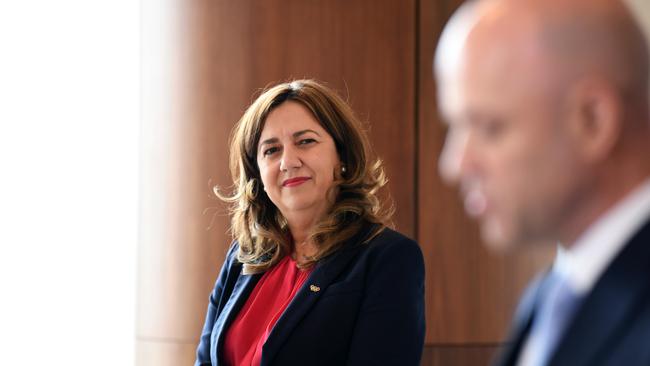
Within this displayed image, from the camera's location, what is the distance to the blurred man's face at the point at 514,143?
3.26 feet

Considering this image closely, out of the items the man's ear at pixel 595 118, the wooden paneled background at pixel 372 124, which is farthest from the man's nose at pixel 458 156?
the wooden paneled background at pixel 372 124

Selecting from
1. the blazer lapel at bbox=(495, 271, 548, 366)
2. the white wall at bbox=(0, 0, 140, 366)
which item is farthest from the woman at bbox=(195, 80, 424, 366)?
the white wall at bbox=(0, 0, 140, 366)

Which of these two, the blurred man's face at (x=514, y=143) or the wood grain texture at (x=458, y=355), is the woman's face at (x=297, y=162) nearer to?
the blurred man's face at (x=514, y=143)

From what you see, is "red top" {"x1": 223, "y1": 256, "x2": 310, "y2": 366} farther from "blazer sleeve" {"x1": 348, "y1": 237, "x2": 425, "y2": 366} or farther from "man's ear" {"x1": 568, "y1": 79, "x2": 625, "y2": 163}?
"man's ear" {"x1": 568, "y1": 79, "x2": 625, "y2": 163}

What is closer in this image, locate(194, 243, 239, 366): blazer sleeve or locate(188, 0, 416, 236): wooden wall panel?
locate(194, 243, 239, 366): blazer sleeve

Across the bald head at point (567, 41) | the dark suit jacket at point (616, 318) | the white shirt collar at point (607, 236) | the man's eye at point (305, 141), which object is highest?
the bald head at point (567, 41)

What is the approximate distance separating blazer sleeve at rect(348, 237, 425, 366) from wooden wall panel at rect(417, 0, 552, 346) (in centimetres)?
197

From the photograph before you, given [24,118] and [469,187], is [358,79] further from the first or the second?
[469,187]

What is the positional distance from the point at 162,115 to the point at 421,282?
249cm

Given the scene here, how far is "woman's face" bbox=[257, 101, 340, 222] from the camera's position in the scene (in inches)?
112

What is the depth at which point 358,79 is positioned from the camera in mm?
4641

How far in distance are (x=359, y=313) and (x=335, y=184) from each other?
0.44m

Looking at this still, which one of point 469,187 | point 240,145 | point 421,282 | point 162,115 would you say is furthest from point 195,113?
point 469,187

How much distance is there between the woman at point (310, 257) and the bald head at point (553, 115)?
62.0 inches
